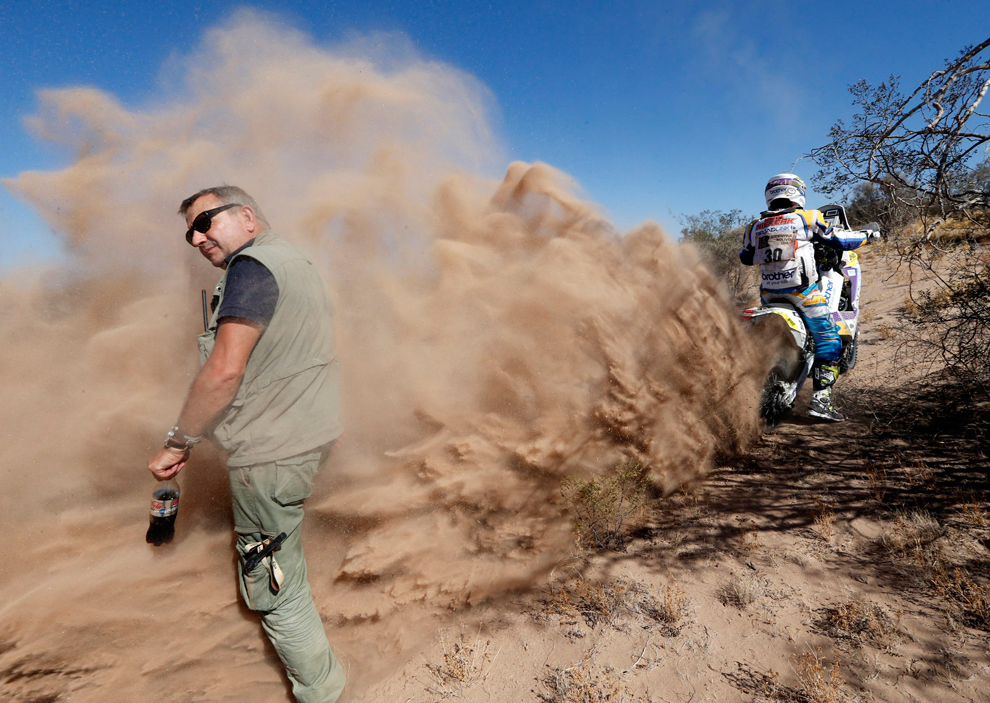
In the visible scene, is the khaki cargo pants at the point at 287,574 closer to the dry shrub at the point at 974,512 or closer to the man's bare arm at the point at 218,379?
the man's bare arm at the point at 218,379

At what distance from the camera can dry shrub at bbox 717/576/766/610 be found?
256cm

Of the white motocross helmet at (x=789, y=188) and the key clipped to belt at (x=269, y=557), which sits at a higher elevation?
the white motocross helmet at (x=789, y=188)

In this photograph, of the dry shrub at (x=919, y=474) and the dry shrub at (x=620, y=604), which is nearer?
the dry shrub at (x=620, y=604)

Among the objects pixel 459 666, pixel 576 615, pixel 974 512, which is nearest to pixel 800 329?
pixel 974 512

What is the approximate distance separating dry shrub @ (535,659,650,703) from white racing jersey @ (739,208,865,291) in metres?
3.69

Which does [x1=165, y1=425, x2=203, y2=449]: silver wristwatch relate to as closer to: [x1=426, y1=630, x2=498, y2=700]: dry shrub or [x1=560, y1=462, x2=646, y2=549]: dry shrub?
[x1=426, y1=630, x2=498, y2=700]: dry shrub

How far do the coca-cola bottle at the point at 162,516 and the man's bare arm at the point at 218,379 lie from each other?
0.23 metres

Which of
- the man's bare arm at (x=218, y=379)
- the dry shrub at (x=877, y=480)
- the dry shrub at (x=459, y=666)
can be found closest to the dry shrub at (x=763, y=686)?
the dry shrub at (x=459, y=666)

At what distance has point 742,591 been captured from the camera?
258 cm

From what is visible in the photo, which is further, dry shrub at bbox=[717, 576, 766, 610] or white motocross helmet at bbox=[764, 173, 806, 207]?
white motocross helmet at bbox=[764, 173, 806, 207]

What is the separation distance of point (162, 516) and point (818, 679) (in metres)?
2.87

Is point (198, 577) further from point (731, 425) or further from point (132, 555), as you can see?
point (731, 425)

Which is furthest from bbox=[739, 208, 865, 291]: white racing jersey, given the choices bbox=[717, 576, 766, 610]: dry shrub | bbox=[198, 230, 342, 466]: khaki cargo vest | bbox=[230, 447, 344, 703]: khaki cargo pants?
bbox=[230, 447, 344, 703]: khaki cargo pants

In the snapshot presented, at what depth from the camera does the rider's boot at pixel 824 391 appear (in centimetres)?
432
